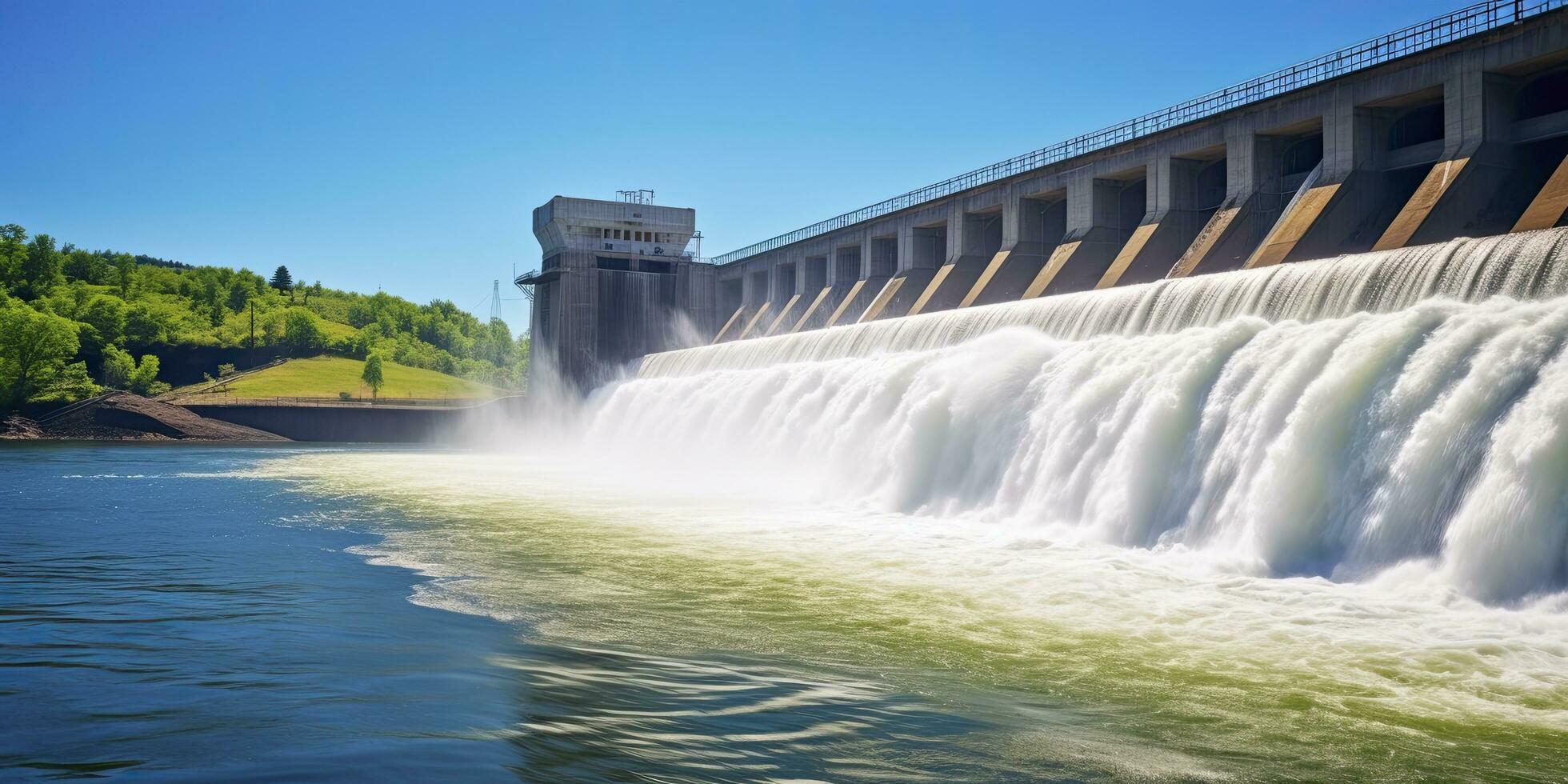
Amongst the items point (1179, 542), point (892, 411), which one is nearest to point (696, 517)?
point (892, 411)

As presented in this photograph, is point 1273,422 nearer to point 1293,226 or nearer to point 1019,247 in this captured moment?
point 1293,226

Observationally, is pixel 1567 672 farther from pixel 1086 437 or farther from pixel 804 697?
pixel 1086 437

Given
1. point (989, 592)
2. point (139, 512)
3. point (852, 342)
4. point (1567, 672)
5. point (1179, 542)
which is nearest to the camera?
point (1567, 672)

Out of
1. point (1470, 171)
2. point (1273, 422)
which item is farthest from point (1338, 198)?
point (1273, 422)

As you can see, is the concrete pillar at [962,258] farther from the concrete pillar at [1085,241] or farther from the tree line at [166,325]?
the tree line at [166,325]

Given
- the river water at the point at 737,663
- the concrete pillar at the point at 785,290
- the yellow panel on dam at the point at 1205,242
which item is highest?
the concrete pillar at the point at 785,290

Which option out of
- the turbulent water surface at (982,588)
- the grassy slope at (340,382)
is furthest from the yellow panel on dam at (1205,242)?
the grassy slope at (340,382)

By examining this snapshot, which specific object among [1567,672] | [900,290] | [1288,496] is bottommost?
[1567,672]
